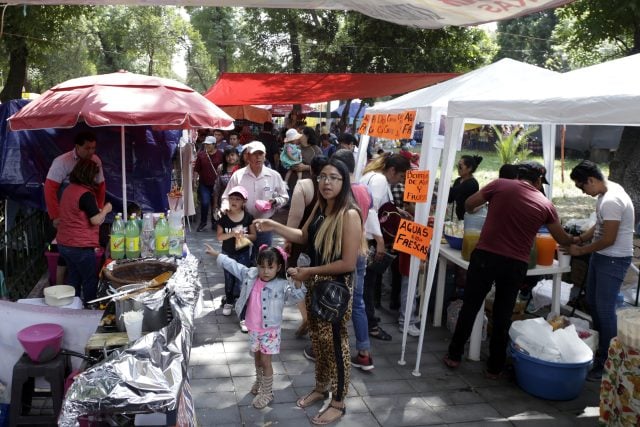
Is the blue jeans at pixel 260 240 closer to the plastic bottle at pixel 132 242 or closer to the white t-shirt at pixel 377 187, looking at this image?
the white t-shirt at pixel 377 187

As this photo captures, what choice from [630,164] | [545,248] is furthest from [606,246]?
[630,164]

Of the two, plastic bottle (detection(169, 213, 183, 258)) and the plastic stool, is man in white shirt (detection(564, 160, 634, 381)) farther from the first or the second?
the plastic stool

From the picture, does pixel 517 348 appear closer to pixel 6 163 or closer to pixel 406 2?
pixel 406 2

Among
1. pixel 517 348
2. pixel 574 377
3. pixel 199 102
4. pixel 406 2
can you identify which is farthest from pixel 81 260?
pixel 574 377

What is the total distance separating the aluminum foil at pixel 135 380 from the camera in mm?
2611

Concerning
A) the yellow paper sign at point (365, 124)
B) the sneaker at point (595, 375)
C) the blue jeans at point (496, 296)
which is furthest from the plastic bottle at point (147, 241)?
the sneaker at point (595, 375)

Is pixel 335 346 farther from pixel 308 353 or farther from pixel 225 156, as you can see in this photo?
pixel 225 156

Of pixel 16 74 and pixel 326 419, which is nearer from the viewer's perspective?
pixel 326 419

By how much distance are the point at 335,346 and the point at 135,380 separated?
1.38 m

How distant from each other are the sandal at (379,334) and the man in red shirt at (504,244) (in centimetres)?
87

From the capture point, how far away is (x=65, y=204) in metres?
4.48

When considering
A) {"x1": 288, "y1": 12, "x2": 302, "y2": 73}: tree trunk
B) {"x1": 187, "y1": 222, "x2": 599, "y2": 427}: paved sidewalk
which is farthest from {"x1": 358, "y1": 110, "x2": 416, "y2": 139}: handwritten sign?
{"x1": 288, "y1": 12, "x2": 302, "y2": 73}: tree trunk

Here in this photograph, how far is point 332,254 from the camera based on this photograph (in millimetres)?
3453

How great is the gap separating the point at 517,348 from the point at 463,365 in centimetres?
65
